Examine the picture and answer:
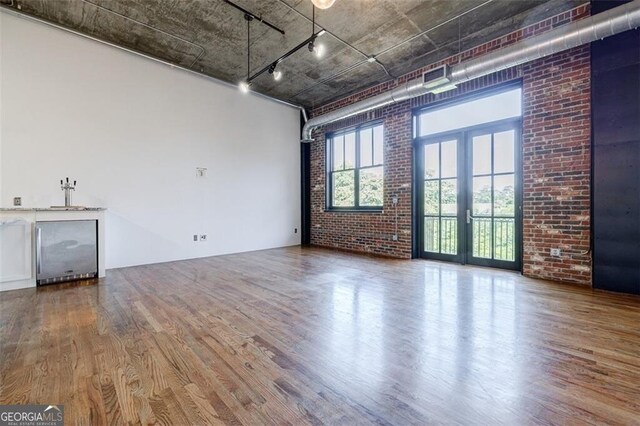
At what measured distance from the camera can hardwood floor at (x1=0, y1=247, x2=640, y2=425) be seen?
1.53 m

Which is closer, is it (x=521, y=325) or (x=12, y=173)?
(x=521, y=325)

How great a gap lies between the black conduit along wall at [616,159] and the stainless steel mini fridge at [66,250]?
22.3 ft

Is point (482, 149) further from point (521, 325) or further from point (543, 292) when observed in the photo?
point (521, 325)

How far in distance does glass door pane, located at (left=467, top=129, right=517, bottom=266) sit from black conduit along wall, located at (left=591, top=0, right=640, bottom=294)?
1.04 m

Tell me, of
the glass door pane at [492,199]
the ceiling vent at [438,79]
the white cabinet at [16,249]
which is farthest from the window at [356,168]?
the white cabinet at [16,249]

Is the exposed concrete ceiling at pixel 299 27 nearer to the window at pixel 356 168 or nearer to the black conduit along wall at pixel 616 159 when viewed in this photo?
the black conduit along wall at pixel 616 159

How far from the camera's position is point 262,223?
7.04m

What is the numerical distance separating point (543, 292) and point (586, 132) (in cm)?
214

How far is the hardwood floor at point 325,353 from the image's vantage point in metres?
1.53

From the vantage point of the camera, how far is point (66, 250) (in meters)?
4.06

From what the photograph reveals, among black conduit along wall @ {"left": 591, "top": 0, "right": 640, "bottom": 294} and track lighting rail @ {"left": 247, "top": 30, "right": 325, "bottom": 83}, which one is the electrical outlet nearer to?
track lighting rail @ {"left": 247, "top": 30, "right": 325, "bottom": 83}

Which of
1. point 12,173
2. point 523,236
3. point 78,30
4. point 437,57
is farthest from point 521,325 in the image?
point 78,30

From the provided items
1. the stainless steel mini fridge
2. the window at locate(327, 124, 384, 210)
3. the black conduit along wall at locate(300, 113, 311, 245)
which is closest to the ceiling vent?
the window at locate(327, 124, 384, 210)

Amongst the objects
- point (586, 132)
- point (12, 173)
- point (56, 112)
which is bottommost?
point (12, 173)
